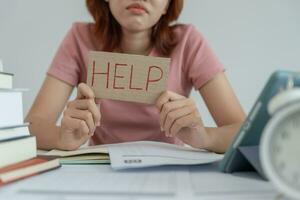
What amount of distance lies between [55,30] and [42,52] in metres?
0.11

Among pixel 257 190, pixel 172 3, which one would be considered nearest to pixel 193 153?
pixel 257 190

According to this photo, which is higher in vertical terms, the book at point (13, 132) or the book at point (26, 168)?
the book at point (13, 132)

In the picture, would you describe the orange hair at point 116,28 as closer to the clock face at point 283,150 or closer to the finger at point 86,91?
the finger at point 86,91

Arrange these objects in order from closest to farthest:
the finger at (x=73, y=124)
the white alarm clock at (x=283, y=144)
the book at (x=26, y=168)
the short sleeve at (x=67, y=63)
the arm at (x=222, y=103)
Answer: the white alarm clock at (x=283, y=144) < the book at (x=26, y=168) < the finger at (x=73, y=124) < the arm at (x=222, y=103) < the short sleeve at (x=67, y=63)

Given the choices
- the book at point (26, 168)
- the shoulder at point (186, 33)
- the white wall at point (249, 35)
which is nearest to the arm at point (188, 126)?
the book at point (26, 168)

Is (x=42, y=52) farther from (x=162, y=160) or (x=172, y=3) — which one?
(x=162, y=160)

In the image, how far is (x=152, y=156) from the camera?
0.64 meters

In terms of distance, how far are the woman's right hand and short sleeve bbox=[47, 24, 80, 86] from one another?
301 mm

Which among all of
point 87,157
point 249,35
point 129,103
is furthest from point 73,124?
point 249,35

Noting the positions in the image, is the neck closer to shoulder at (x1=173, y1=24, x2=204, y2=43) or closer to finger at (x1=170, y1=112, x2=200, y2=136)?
shoulder at (x1=173, y1=24, x2=204, y2=43)

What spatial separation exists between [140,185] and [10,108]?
0.73 feet

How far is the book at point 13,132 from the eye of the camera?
1.84ft

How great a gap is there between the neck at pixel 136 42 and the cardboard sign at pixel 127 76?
16.8 inches

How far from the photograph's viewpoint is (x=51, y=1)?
1749 mm
